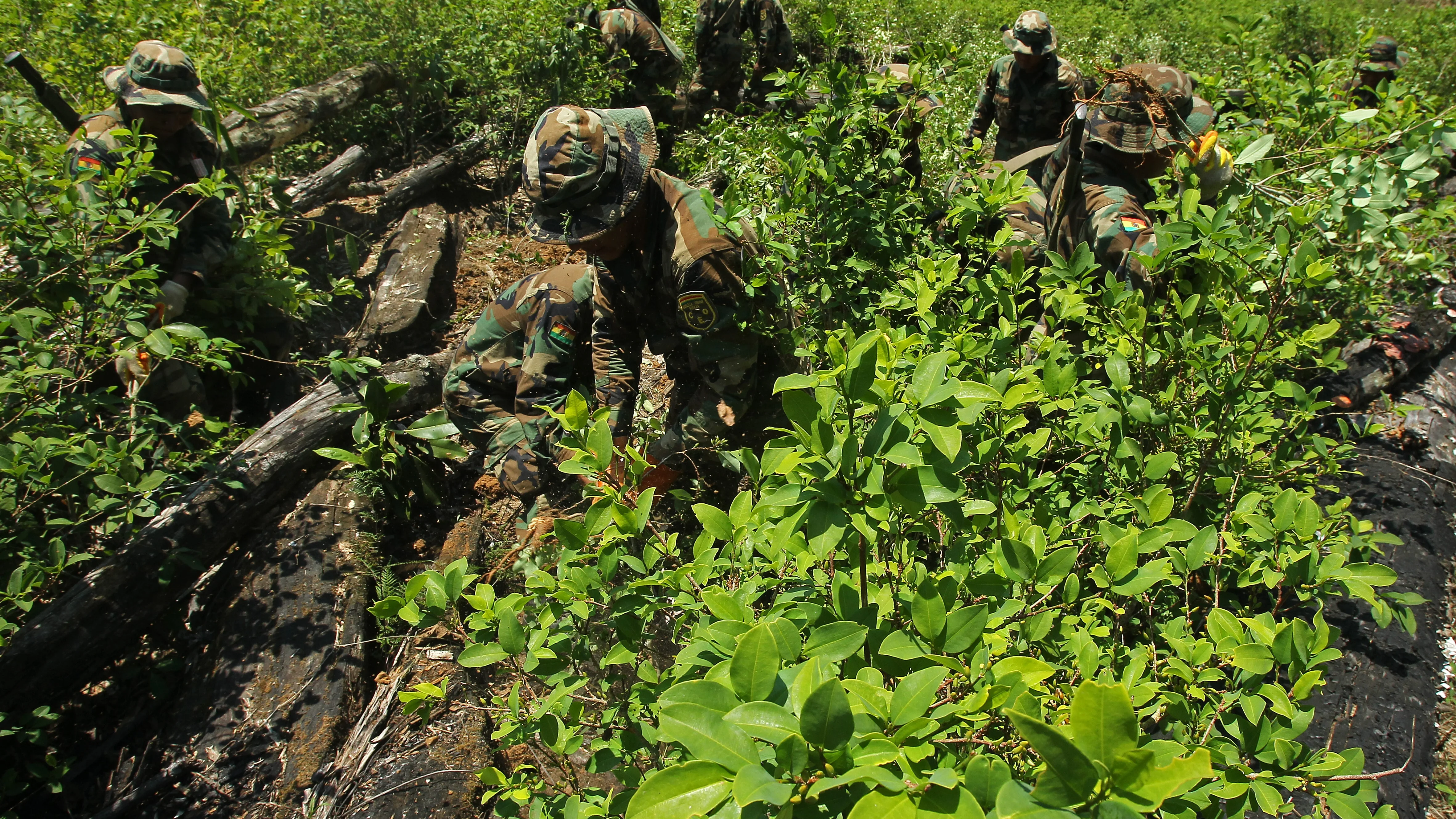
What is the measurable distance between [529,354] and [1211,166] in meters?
2.89

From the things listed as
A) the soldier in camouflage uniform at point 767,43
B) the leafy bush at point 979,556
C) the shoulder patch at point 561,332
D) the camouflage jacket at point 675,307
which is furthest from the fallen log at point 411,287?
the soldier in camouflage uniform at point 767,43

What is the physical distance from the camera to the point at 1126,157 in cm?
366

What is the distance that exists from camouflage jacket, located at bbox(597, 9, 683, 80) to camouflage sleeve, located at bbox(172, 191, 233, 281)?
10.7 ft

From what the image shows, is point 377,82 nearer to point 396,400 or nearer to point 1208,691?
point 396,400

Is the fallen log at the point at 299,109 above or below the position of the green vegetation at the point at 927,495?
above

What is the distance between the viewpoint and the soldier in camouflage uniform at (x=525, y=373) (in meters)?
3.50

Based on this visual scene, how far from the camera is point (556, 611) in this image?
1555 mm

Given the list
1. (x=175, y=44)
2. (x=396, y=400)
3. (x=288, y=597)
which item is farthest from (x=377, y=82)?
(x=288, y=597)

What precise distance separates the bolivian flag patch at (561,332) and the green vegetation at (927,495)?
74 centimetres

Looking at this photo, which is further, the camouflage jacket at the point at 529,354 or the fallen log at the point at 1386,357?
the fallen log at the point at 1386,357

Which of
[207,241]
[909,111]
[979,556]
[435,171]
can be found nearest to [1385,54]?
[909,111]

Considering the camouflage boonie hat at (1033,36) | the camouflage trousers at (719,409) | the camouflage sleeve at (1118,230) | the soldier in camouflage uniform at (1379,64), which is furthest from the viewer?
the soldier in camouflage uniform at (1379,64)

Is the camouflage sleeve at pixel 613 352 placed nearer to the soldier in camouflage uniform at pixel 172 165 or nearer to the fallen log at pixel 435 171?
the soldier in camouflage uniform at pixel 172 165

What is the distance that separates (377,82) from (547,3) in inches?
65.8
